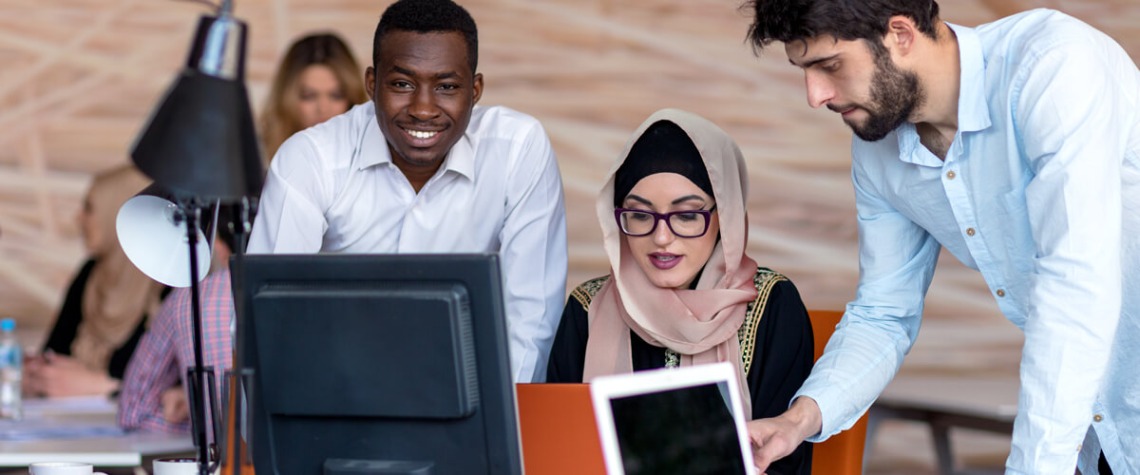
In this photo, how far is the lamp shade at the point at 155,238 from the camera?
5.53 ft

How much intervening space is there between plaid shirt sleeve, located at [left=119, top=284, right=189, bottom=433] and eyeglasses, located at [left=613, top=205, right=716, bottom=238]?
1.09 metres

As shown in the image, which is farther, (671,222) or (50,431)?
(50,431)

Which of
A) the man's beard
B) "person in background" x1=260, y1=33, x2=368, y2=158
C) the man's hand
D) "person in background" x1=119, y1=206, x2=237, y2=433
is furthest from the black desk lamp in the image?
"person in background" x1=260, y1=33, x2=368, y2=158

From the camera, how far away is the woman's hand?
3.72m

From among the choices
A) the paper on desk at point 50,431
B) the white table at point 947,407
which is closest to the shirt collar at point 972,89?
the white table at point 947,407

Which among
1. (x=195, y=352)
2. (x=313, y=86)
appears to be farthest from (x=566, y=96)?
(x=195, y=352)

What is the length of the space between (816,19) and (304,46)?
2.32 meters

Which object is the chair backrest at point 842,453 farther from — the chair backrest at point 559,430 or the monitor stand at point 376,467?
the monitor stand at point 376,467

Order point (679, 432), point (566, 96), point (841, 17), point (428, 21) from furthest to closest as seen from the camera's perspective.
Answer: point (566, 96) → point (428, 21) → point (841, 17) → point (679, 432)

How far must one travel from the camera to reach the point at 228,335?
2818 millimetres

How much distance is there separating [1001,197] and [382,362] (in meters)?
0.93

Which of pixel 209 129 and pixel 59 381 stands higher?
pixel 209 129

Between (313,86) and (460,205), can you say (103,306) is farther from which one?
(460,205)

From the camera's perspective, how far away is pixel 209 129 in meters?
1.32
